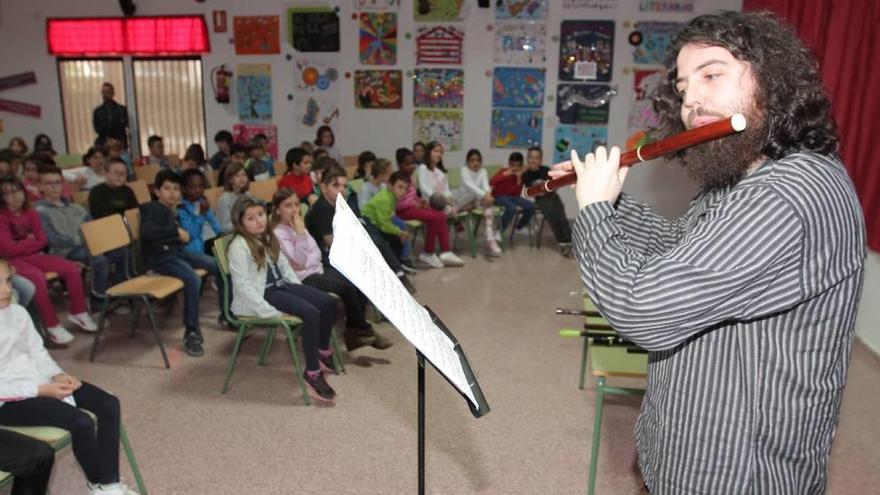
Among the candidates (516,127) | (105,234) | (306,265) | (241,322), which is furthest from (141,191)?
(516,127)

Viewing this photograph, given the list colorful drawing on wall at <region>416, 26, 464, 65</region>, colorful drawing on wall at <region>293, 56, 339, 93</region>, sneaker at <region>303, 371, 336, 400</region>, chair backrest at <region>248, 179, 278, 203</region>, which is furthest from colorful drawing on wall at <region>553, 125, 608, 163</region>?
sneaker at <region>303, 371, 336, 400</region>

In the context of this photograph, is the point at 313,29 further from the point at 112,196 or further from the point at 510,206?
the point at 112,196

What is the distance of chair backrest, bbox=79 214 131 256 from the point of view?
12.2ft

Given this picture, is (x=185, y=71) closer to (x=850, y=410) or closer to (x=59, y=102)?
(x=59, y=102)

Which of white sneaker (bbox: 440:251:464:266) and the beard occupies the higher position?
the beard

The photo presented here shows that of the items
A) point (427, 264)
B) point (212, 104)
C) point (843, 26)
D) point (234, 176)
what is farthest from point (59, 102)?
point (843, 26)

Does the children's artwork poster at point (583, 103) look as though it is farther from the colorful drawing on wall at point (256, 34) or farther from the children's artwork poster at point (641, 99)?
the colorful drawing on wall at point (256, 34)

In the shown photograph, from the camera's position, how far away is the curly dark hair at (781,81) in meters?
0.97

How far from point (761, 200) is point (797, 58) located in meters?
0.26

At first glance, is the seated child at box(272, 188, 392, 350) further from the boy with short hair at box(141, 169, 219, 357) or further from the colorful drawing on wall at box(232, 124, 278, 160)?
the colorful drawing on wall at box(232, 124, 278, 160)

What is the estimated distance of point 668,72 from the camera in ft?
3.88

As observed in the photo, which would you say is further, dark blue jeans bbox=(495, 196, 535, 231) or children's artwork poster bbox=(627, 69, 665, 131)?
children's artwork poster bbox=(627, 69, 665, 131)

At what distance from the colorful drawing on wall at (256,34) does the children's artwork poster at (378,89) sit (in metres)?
1.10

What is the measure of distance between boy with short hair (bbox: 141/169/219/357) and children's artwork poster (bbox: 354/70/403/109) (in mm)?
3908
